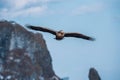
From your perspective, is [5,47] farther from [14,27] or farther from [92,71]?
[92,71]

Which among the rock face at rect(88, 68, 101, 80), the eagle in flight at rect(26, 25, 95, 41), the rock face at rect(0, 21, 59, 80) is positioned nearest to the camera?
the eagle in flight at rect(26, 25, 95, 41)

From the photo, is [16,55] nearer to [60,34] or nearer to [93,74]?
[93,74]

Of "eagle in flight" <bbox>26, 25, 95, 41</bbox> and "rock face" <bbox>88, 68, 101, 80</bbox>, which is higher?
"eagle in flight" <bbox>26, 25, 95, 41</bbox>

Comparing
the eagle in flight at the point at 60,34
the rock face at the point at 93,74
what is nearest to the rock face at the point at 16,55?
the rock face at the point at 93,74

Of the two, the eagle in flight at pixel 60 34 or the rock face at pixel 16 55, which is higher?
the eagle in flight at pixel 60 34

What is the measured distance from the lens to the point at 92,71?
122 metres

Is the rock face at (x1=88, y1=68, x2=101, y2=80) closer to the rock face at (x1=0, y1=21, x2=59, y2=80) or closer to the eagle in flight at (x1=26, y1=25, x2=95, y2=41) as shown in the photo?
the rock face at (x1=0, y1=21, x2=59, y2=80)

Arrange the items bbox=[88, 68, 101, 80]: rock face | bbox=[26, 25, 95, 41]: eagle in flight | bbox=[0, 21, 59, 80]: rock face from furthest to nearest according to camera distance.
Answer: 1. bbox=[0, 21, 59, 80]: rock face
2. bbox=[88, 68, 101, 80]: rock face
3. bbox=[26, 25, 95, 41]: eagle in flight

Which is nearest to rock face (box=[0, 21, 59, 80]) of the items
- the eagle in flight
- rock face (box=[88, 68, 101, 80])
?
rock face (box=[88, 68, 101, 80])

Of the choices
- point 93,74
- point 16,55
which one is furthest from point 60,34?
point 16,55

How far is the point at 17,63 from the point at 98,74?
254 feet

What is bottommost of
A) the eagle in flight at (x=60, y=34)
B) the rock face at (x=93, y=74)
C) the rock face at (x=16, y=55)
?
the rock face at (x=16, y=55)

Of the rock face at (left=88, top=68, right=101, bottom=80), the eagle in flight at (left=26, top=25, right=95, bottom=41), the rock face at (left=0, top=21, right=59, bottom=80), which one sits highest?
the eagle in flight at (left=26, top=25, right=95, bottom=41)

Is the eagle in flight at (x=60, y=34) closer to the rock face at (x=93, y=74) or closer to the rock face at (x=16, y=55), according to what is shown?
the rock face at (x=93, y=74)
